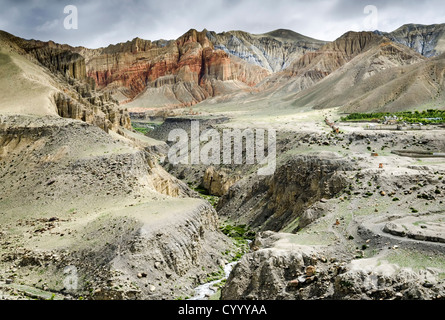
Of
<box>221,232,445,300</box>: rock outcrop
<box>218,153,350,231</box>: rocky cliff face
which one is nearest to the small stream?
<box>221,232,445,300</box>: rock outcrop

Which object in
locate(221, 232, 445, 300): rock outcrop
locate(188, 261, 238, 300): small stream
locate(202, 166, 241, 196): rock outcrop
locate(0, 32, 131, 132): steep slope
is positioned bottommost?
locate(188, 261, 238, 300): small stream

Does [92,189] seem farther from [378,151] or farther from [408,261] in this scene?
[378,151]

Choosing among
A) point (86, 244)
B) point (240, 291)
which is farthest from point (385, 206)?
point (86, 244)

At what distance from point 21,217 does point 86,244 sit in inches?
408

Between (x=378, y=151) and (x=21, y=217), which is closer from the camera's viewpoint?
(x=21, y=217)

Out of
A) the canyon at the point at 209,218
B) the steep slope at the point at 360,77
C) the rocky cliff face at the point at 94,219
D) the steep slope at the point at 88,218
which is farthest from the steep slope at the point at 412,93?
the rocky cliff face at the point at 94,219

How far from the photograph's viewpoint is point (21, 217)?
3938cm

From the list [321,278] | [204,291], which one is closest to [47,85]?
[204,291]

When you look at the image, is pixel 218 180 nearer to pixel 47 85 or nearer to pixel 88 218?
pixel 47 85

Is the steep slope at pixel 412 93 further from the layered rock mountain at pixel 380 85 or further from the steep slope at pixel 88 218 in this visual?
the steep slope at pixel 88 218

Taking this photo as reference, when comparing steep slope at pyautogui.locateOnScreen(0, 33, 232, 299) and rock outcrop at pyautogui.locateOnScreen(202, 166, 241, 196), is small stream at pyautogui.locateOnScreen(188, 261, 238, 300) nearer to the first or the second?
steep slope at pyautogui.locateOnScreen(0, 33, 232, 299)

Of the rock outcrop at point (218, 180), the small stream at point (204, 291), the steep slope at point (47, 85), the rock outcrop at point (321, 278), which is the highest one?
the steep slope at point (47, 85)
